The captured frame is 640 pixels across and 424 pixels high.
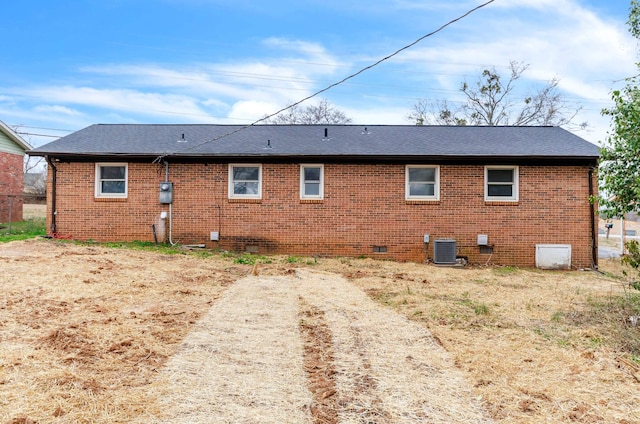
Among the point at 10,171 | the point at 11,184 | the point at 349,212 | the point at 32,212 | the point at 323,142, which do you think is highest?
the point at 323,142

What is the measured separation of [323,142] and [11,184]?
16.7 meters

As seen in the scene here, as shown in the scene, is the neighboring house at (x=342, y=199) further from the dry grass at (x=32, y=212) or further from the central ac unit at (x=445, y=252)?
the dry grass at (x=32, y=212)

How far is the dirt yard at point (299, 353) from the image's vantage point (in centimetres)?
310

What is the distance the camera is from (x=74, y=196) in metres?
13.5

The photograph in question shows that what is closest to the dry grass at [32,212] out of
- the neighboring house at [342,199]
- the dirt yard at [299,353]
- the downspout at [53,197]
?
the downspout at [53,197]

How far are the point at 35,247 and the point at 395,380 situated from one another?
11531 mm

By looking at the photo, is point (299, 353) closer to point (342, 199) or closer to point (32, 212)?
point (342, 199)

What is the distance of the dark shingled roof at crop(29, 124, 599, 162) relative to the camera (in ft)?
42.4

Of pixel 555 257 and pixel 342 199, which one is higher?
pixel 342 199

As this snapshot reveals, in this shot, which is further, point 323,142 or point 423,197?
point 323,142

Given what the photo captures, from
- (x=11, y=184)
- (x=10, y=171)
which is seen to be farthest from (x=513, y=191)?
(x=10, y=171)

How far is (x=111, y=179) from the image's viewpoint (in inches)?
537

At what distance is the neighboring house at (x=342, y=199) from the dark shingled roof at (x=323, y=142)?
8cm

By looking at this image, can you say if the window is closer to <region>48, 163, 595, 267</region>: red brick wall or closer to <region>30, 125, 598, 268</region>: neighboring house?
<region>30, 125, 598, 268</region>: neighboring house
